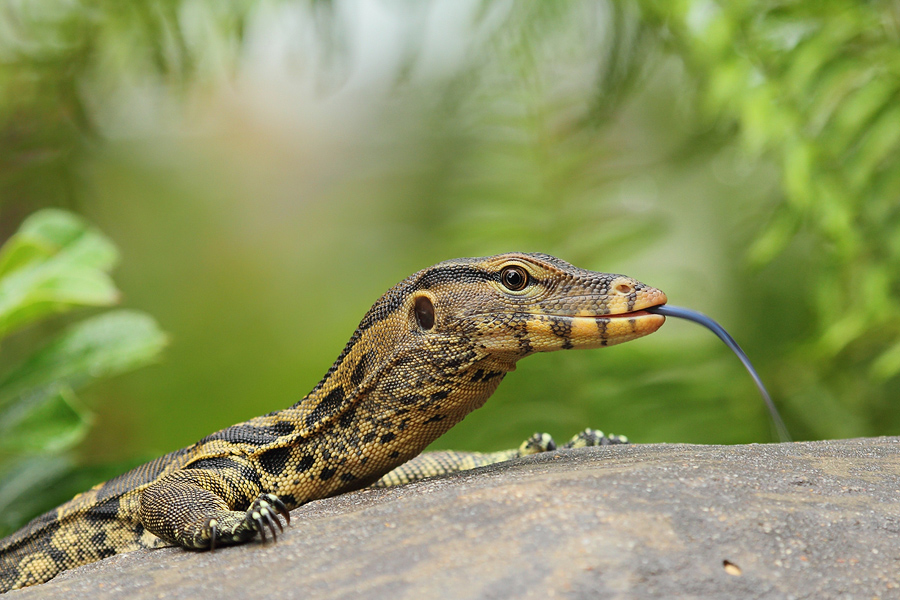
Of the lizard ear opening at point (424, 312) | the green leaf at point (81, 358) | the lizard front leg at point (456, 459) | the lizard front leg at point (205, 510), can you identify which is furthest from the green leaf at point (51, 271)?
the lizard ear opening at point (424, 312)

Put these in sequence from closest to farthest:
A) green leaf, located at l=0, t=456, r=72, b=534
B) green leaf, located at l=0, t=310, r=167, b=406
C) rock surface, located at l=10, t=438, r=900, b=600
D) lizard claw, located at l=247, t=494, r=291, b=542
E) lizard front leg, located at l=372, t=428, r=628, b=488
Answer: rock surface, located at l=10, t=438, r=900, b=600 → lizard claw, located at l=247, t=494, r=291, b=542 → lizard front leg, located at l=372, t=428, r=628, b=488 → green leaf, located at l=0, t=310, r=167, b=406 → green leaf, located at l=0, t=456, r=72, b=534

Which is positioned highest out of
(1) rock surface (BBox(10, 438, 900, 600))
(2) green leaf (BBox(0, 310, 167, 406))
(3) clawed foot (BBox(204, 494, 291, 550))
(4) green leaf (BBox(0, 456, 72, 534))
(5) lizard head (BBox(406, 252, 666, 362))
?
(2) green leaf (BBox(0, 310, 167, 406))

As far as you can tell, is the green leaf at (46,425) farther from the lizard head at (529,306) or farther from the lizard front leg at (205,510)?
the lizard head at (529,306)

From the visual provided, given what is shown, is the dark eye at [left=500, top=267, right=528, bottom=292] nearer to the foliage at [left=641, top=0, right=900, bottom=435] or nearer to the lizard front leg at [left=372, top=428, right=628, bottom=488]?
the lizard front leg at [left=372, top=428, right=628, bottom=488]

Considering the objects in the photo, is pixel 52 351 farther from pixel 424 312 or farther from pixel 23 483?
pixel 424 312

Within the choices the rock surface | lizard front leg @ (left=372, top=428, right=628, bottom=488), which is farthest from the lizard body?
lizard front leg @ (left=372, top=428, right=628, bottom=488)
